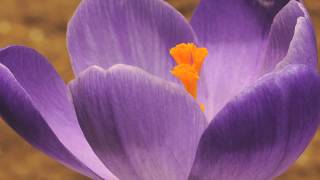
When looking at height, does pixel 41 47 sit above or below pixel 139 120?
below

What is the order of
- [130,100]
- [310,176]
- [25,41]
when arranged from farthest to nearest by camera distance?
[25,41], [310,176], [130,100]

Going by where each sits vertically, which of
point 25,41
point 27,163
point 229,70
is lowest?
point 27,163

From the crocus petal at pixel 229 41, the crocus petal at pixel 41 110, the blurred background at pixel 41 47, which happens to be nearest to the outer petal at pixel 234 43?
the crocus petal at pixel 229 41

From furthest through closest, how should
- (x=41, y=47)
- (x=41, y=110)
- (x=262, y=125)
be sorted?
(x=41, y=47)
(x=41, y=110)
(x=262, y=125)

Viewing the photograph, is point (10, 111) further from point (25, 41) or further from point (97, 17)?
point (25, 41)

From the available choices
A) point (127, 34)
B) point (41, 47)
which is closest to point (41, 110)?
point (127, 34)

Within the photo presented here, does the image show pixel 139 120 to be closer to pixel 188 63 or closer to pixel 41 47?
pixel 188 63

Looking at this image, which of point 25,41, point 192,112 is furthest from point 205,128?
point 25,41

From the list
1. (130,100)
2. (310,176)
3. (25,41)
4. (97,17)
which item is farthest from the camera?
(25,41)
